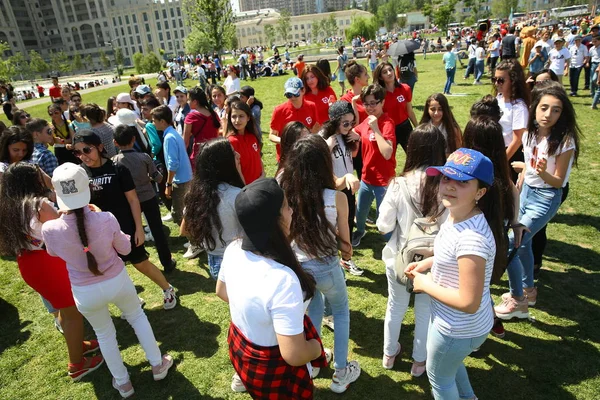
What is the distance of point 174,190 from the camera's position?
17.7ft

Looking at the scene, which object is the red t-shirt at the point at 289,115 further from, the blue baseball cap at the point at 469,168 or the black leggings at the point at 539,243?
the blue baseball cap at the point at 469,168

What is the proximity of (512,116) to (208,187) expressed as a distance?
146 inches

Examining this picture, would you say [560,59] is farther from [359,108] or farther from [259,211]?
[259,211]

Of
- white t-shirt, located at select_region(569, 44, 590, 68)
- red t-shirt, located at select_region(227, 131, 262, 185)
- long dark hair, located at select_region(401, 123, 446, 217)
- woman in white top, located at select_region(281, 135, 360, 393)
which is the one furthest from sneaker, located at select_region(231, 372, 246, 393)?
white t-shirt, located at select_region(569, 44, 590, 68)

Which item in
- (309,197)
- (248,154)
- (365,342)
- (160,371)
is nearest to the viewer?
(309,197)

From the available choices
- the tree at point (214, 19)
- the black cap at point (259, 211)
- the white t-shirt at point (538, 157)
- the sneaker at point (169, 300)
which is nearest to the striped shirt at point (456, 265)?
the black cap at point (259, 211)

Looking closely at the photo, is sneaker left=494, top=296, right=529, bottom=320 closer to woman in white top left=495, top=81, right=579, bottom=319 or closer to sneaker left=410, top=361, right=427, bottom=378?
woman in white top left=495, top=81, right=579, bottom=319

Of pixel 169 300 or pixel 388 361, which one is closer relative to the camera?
pixel 388 361

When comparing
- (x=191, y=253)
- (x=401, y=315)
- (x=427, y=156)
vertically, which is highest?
(x=427, y=156)

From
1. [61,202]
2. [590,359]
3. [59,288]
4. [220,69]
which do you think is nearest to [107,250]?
[61,202]

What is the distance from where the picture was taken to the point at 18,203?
3086 millimetres

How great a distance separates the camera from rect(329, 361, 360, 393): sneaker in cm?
315

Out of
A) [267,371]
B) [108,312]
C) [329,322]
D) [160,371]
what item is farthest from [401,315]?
[108,312]

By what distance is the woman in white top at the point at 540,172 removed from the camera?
3426 millimetres
